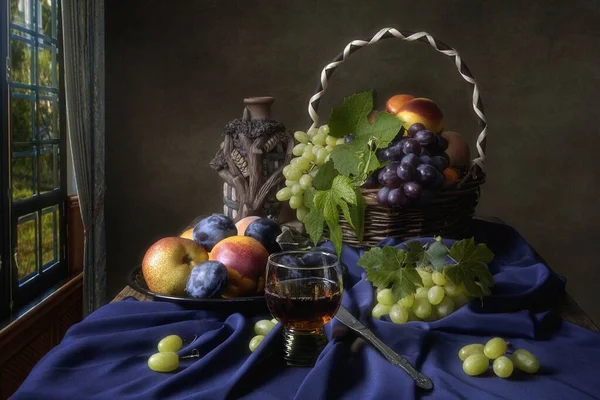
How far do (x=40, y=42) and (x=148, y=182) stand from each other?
0.81 m

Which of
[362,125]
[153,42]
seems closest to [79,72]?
[153,42]

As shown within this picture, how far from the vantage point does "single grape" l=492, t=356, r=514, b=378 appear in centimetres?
73

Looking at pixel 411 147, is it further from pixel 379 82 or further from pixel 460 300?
pixel 379 82

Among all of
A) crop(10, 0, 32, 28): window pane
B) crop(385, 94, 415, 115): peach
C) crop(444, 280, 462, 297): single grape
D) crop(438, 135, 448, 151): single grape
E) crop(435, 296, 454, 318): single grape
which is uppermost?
crop(10, 0, 32, 28): window pane

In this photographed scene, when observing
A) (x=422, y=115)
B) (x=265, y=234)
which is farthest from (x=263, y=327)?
(x=422, y=115)

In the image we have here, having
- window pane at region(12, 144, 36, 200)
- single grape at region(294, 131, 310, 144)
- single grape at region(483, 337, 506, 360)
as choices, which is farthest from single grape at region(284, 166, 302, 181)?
window pane at region(12, 144, 36, 200)

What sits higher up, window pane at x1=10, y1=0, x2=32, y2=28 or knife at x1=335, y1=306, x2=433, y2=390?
window pane at x1=10, y1=0, x2=32, y2=28

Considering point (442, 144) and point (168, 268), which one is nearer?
point (168, 268)

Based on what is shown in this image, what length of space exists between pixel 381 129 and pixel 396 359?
25.7 inches

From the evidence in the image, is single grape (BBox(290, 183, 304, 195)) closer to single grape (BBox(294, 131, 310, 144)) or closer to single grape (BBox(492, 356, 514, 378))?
single grape (BBox(294, 131, 310, 144))

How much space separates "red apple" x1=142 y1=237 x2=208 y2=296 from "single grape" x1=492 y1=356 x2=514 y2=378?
1.65 ft

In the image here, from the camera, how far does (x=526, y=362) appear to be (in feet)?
2.45

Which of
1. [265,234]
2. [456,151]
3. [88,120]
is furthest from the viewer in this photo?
[88,120]

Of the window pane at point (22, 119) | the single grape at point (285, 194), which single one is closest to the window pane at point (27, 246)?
the window pane at point (22, 119)
